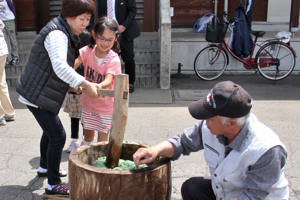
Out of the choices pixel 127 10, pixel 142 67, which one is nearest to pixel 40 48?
pixel 127 10

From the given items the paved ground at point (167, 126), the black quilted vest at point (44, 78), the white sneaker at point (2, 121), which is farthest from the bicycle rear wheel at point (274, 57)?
the black quilted vest at point (44, 78)

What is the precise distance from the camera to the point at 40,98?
104 inches

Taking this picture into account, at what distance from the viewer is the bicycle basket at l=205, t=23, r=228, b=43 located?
23.0ft

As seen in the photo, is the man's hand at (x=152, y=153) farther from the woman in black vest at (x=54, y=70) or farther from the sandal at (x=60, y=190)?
the sandal at (x=60, y=190)

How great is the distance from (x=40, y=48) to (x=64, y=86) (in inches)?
13.4

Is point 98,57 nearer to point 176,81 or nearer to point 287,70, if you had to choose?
point 176,81

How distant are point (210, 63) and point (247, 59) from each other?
826 mm

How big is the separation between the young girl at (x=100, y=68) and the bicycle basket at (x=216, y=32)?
436 cm

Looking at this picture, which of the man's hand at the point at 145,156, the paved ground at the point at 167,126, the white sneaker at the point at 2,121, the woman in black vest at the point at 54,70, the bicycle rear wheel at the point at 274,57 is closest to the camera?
the man's hand at the point at 145,156

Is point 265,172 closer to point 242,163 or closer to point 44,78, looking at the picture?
point 242,163

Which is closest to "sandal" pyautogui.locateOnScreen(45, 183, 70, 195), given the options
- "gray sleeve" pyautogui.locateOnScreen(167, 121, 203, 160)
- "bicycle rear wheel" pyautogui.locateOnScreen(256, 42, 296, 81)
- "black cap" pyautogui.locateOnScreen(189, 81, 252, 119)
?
"gray sleeve" pyautogui.locateOnScreen(167, 121, 203, 160)

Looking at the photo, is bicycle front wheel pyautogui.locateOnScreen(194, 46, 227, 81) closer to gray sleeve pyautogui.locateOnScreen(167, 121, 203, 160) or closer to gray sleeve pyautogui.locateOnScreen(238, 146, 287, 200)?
gray sleeve pyautogui.locateOnScreen(167, 121, 203, 160)

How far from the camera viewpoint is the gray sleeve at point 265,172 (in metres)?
1.79

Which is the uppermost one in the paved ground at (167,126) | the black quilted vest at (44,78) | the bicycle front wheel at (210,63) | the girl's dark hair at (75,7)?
the girl's dark hair at (75,7)
